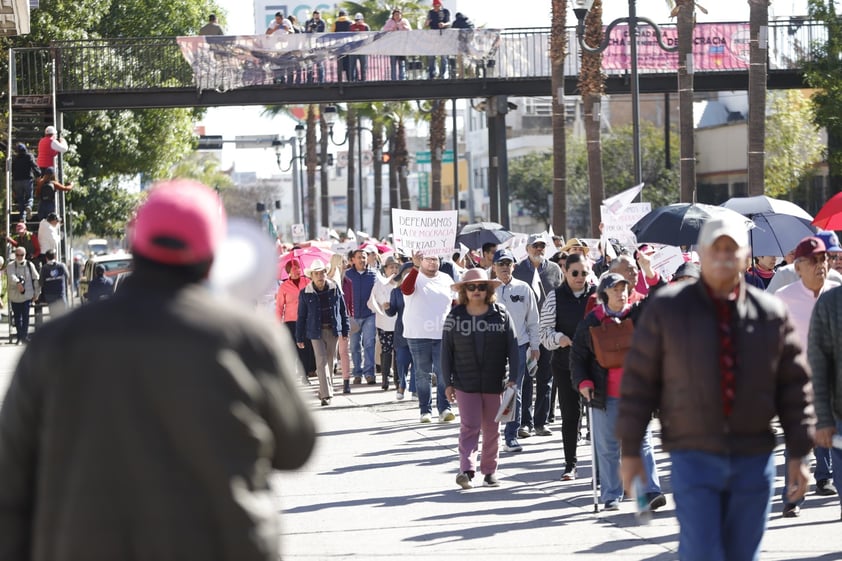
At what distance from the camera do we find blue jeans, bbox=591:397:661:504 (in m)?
9.66

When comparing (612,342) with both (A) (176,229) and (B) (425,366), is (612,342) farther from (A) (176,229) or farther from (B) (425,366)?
(B) (425,366)

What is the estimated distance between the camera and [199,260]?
3832mm

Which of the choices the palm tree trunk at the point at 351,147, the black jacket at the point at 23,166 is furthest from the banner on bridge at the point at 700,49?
the palm tree trunk at the point at 351,147

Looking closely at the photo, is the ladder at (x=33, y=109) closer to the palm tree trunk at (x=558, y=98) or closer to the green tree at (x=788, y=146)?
the palm tree trunk at (x=558, y=98)

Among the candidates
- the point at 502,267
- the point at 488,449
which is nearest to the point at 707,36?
the point at 502,267

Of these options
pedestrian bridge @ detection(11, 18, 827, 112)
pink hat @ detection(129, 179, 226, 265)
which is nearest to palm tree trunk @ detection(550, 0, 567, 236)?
pedestrian bridge @ detection(11, 18, 827, 112)

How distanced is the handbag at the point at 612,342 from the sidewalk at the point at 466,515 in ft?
3.41

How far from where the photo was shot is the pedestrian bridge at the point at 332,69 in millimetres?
32906

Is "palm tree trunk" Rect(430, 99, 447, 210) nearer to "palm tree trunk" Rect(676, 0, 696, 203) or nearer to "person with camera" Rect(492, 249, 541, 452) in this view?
"palm tree trunk" Rect(676, 0, 696, 203)

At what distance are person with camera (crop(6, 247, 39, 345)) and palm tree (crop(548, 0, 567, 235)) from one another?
10983mm

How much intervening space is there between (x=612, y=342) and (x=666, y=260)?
7.08m

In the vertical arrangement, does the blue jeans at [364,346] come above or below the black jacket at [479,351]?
below

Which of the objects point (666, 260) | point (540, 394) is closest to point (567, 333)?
point (540, 394)

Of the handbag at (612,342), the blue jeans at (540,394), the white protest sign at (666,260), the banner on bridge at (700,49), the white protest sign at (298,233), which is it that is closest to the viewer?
the handbag at (612,342)
